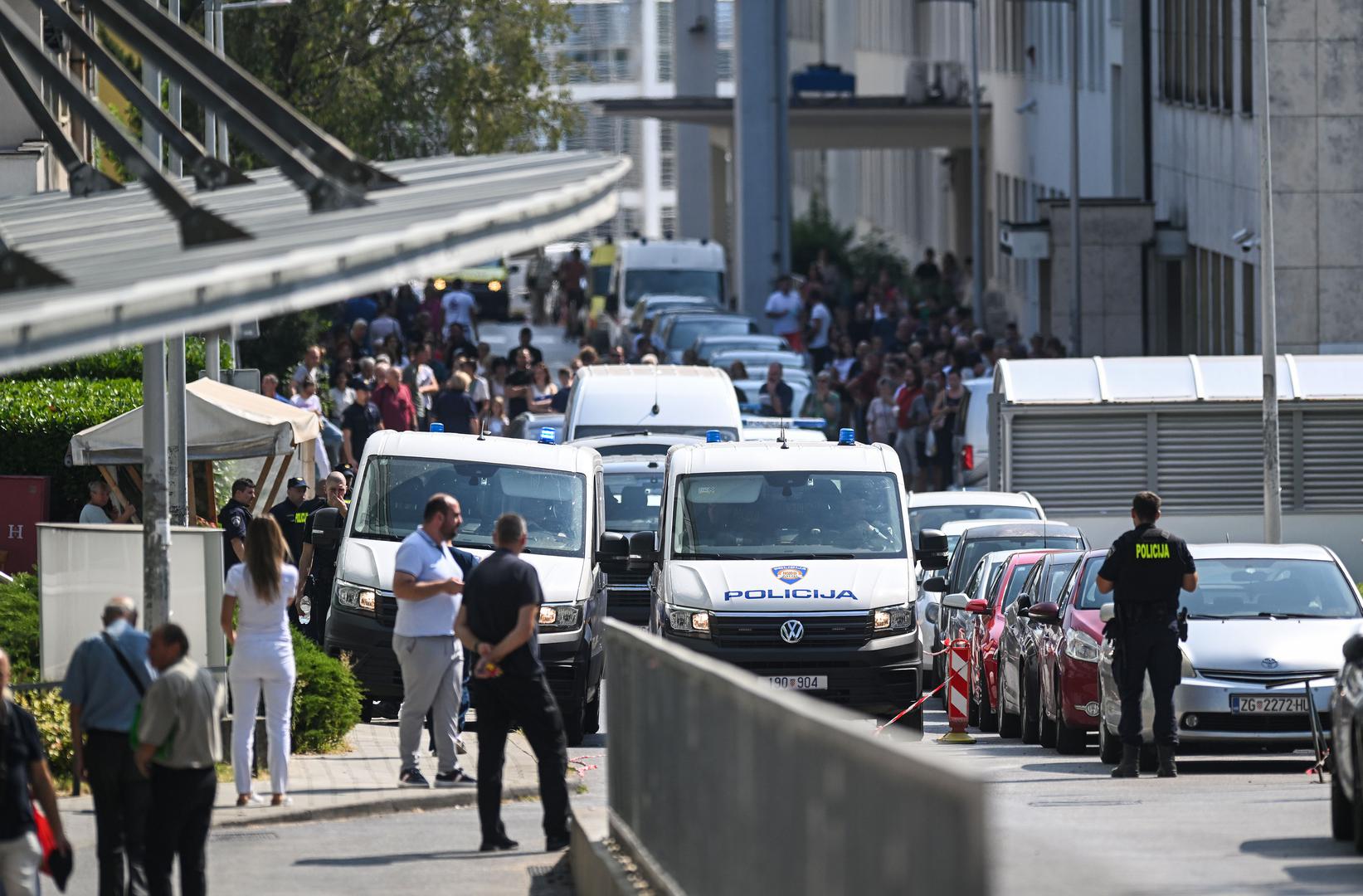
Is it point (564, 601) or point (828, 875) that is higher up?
point (828, 875)

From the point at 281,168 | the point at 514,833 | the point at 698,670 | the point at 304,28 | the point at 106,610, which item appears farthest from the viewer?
the point at 304,28

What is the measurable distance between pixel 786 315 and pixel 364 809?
38162mm

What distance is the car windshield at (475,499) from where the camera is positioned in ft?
62.9

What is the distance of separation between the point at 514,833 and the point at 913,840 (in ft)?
27.2

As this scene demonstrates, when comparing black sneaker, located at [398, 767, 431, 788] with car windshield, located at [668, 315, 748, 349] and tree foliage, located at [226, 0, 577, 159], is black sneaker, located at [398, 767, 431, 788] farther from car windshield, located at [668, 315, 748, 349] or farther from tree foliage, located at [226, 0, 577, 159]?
car windshield, located at [668, 315, 748, 349]

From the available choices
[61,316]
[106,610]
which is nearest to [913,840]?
[61,316]

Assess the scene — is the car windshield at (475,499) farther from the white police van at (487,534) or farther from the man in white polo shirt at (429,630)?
the man in white polo shirt at (429,630)

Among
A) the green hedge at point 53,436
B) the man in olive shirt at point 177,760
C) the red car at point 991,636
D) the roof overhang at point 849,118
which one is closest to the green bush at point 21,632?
the man in olive shirt at point 177,760

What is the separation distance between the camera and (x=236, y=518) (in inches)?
776

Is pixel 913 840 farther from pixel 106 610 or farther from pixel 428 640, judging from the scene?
pixel 428 640

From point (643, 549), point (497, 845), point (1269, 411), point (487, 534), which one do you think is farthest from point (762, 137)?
point (497, 845)

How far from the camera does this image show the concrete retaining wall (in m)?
5.28

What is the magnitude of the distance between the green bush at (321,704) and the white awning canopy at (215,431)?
6.39 m

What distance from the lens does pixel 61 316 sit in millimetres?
7133
